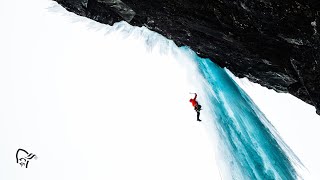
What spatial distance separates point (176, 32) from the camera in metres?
6.78

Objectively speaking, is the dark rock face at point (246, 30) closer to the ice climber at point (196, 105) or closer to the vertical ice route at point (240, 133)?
the vertical ice route at point (240, 133)

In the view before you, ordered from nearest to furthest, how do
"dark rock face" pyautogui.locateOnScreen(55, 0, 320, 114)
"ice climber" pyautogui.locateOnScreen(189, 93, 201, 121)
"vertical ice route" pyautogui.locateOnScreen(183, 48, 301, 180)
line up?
1. "dark rock face" pyautogui.locateOnScreen(55, 0, 320, 114)
2. "ice climber" pyautogui.locateOnScreen(189, 93, 201, 121)
3. "vertical ice route" pyautogui.locateOnScreen(183, 48, 301, 180)

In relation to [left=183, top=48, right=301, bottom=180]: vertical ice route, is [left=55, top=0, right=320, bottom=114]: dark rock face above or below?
above

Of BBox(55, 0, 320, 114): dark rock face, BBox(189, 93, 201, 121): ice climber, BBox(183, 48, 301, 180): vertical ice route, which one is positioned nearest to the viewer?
BBox(55, 0, 320, 114): dark rock face

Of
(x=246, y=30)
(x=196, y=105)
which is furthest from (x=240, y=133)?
(x=246, y=30)

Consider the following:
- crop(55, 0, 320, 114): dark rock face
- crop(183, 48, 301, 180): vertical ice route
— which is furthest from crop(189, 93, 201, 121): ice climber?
crop(55, 0, 320, 114): dark rock face

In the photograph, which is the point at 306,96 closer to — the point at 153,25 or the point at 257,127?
the point at 257,127

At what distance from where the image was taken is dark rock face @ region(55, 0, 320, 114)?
173 inches

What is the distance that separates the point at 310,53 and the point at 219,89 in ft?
10.0

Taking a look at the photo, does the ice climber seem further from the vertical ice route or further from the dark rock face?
the dark rock face

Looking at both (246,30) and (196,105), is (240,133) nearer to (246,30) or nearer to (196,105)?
(196,105)

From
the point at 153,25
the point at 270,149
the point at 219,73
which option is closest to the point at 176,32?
the point at 153,25

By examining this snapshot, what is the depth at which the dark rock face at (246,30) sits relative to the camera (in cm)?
439

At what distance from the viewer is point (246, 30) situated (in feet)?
17.1
